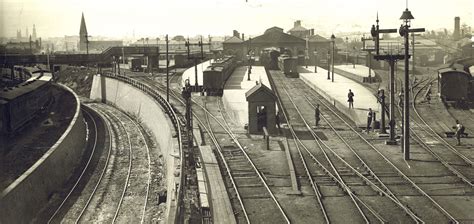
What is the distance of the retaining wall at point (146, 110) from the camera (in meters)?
22.1

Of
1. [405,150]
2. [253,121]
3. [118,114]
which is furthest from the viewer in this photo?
[118,114]

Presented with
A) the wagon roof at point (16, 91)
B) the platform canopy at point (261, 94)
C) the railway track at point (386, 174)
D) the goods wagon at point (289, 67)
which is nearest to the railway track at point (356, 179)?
the railway track at point (386, 174)

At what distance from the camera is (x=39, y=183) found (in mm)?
19406

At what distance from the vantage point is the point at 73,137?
2811cm

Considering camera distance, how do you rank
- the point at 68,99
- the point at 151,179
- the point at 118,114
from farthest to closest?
the point at 68,99, the point at 118,114, the point at 151,179

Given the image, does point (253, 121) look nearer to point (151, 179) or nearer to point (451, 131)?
point (151, 179)

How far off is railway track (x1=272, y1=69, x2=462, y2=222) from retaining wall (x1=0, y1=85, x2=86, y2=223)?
439 inches

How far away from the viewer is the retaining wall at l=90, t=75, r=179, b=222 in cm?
2214

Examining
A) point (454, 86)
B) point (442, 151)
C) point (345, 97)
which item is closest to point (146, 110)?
point (345, 97)

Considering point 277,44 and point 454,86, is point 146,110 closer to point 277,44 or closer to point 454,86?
point 454,86

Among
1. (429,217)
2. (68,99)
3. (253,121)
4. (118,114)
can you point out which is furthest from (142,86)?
(429,217)

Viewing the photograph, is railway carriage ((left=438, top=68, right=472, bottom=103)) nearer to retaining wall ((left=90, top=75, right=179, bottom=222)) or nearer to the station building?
retaining wall ((left=90, top=75, right=179, bottom=222))

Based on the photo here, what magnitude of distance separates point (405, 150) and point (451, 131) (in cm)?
755

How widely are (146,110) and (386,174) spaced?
81.1ft
